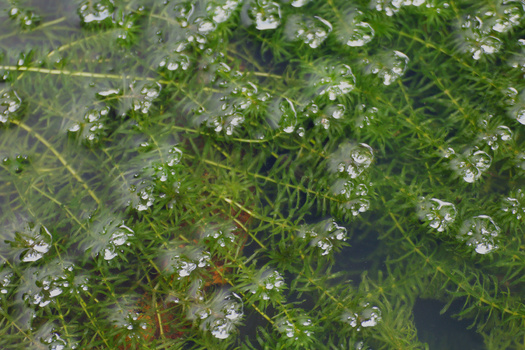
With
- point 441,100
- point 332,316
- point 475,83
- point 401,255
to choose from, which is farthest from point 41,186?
point 475,83

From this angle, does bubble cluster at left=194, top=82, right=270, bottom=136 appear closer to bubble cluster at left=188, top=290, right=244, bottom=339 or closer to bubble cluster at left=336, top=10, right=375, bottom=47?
bubble cluster at left=336, top=10, right=375, bottom=47

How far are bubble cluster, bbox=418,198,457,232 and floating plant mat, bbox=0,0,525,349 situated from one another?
0.01m

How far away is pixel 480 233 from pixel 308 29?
1.64 m

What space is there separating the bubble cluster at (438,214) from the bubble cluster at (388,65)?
2.63ft

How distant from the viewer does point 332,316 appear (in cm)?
252

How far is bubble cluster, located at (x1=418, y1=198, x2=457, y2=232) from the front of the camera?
2.56 m

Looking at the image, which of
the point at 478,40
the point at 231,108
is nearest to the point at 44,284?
the point at 231,108

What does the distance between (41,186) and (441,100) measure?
253cm

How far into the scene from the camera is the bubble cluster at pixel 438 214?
2557 mm

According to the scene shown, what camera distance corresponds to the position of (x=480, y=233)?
2570 mm

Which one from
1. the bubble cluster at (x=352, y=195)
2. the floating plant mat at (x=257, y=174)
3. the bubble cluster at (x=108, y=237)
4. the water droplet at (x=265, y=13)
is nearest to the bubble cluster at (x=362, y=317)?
the floating plant mat at (x=257, y=174)

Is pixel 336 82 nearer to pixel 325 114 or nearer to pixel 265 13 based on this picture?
pixel 325 114

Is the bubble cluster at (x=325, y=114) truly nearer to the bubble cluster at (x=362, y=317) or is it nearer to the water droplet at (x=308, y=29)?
the water droplet at (x=308, y=29)

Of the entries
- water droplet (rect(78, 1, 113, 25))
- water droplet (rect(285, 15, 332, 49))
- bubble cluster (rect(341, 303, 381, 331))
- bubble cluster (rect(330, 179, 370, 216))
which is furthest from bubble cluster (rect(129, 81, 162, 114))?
bubble cluster (rect(341, 303, 381, 331))
